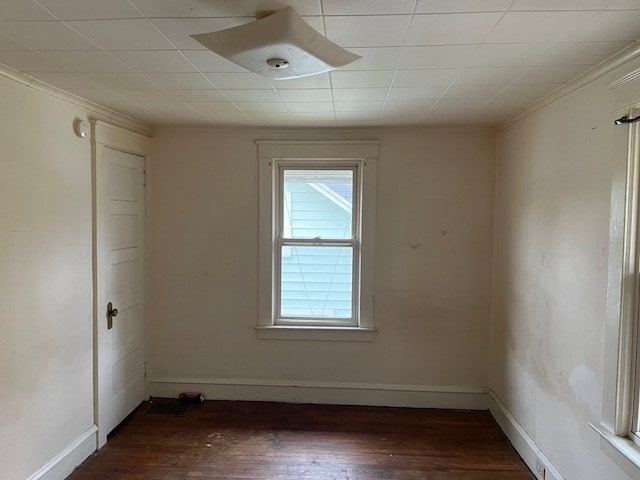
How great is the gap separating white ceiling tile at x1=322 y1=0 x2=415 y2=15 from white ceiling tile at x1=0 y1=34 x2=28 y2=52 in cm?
129

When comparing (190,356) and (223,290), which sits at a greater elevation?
(223,290)

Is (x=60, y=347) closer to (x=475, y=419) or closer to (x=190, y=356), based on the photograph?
(x=190, y=356)

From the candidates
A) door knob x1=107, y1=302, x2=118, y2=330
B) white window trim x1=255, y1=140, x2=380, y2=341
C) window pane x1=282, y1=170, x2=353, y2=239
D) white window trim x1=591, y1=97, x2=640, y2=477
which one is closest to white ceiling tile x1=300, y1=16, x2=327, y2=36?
white window trim x1=591, y1=97, x2=640, y2=477

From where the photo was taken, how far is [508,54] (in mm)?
1685

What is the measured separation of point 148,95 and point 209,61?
29.7 inches

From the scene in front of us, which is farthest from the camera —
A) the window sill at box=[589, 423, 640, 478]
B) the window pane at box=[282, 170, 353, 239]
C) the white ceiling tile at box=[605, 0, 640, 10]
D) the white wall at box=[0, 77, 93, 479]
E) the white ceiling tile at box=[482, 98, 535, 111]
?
the window pane at box=[282, 170, 353, 239]

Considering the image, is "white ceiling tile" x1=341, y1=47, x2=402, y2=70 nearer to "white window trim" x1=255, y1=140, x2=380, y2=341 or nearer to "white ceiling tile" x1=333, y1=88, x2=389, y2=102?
"white ceiling tile" x1=333, y1=88, x2=389, y2=102

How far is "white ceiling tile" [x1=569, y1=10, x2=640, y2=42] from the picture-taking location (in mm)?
1346

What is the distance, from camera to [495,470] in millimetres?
2441

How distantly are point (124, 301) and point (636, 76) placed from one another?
3.28m

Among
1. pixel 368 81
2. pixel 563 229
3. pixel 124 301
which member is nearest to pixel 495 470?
pixel 563 229

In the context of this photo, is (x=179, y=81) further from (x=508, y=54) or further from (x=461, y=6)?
(x=508, y=54)

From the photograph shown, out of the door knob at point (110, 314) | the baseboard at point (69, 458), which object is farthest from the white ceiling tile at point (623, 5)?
the baseboard at point (69, 458)

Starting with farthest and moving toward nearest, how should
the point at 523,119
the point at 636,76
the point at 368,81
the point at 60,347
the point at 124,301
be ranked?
the point at 124,301, the point at 523,119, the point at 60,347, the point at 368,81, the point at 636,76
